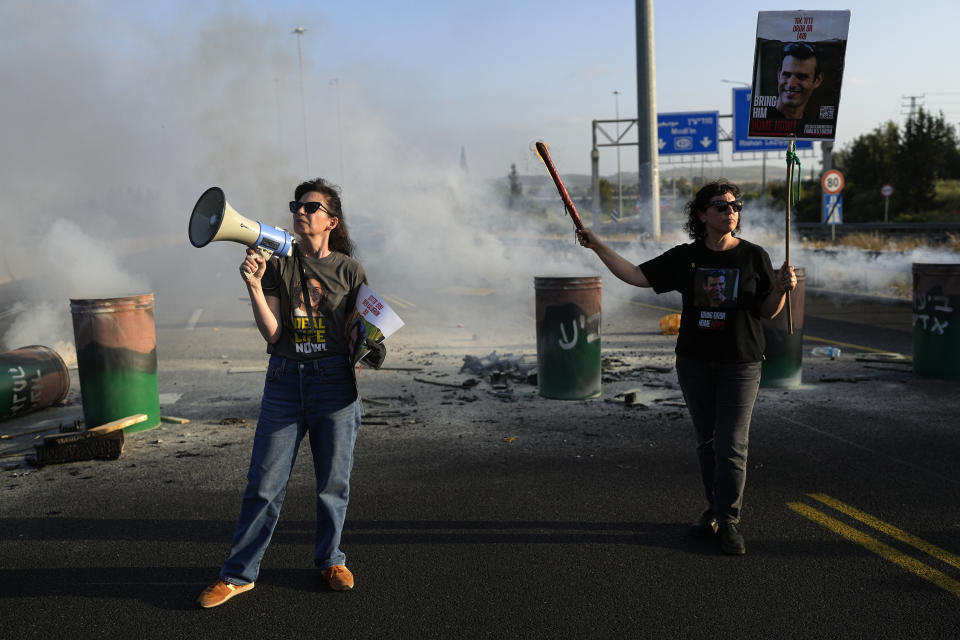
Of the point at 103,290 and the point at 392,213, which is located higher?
the point at 392,213

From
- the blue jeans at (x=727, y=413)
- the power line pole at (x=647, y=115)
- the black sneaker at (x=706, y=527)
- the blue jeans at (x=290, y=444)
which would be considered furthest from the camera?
the power line pole at (x=647, y=115)

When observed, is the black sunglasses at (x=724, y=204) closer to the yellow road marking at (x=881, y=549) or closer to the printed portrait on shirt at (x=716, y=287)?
the printed portrait on shirt at (x=716, y=287)

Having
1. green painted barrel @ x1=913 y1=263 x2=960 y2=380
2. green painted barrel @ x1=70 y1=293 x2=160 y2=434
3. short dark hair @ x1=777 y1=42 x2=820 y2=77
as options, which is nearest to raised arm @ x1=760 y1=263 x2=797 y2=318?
short dark hair @ x1=777 y1=42 x2=820 y2=77

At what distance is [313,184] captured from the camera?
3627mm

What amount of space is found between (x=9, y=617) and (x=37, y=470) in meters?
2.49

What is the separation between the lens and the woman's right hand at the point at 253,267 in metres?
3.35

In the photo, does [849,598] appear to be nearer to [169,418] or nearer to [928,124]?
[169,418]

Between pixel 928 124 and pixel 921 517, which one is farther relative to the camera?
pixel 928 124

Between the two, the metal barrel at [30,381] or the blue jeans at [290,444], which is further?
the metal barrel at [30,381]

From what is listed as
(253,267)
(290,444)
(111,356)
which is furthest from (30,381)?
(253,267)

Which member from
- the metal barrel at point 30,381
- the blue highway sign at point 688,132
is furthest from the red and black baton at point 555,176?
the blue highway sign at point 688,132

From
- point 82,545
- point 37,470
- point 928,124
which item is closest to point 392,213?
point 37,470

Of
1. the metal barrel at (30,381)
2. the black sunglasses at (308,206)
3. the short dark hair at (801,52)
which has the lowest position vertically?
the metal barrel at (30,381)

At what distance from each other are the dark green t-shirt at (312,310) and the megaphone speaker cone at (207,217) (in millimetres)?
281
